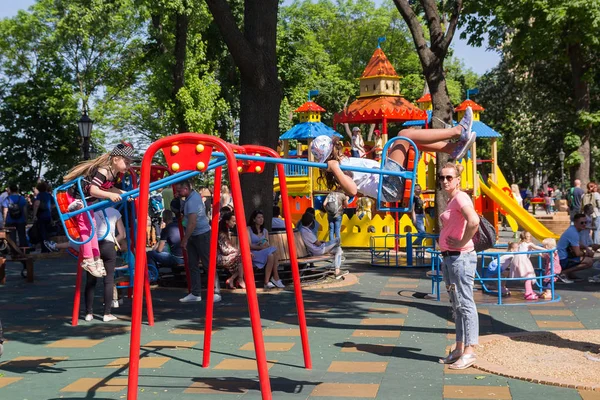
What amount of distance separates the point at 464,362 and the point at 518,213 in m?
18.4

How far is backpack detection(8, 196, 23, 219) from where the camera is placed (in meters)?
20.9

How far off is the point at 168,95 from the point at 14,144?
1128 cm

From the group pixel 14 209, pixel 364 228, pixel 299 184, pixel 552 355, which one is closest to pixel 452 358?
pixel 552 355

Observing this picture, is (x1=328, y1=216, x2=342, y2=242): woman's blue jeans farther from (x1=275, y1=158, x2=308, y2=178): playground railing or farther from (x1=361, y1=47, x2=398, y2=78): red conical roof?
(x1=361, y1=47, x2=398, y2=78): red conical roof

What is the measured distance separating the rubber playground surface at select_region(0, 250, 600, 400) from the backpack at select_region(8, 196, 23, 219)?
26.3 ft

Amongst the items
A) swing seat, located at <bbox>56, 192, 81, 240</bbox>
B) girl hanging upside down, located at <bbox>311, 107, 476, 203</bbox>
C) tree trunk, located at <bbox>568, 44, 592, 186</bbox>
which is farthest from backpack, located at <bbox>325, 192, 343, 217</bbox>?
tree trunk, located at <bbox>568, 44, 592, 186</bbox>

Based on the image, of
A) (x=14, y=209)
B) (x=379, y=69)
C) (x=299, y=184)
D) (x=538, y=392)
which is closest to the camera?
(x=538, y=392)

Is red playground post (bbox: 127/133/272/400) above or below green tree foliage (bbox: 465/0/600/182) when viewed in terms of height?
below

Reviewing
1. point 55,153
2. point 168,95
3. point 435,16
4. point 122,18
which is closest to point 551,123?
point 168,95

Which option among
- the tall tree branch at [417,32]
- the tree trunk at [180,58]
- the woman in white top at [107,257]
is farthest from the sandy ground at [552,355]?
the tree trunk at [180,58]

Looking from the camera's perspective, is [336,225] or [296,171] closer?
[336,225]

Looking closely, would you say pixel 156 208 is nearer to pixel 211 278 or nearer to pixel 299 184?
pixel 299 184

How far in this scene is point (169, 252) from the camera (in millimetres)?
13906

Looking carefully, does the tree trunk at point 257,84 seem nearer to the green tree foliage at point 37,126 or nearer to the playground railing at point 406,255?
the playground railing at point 406,255
